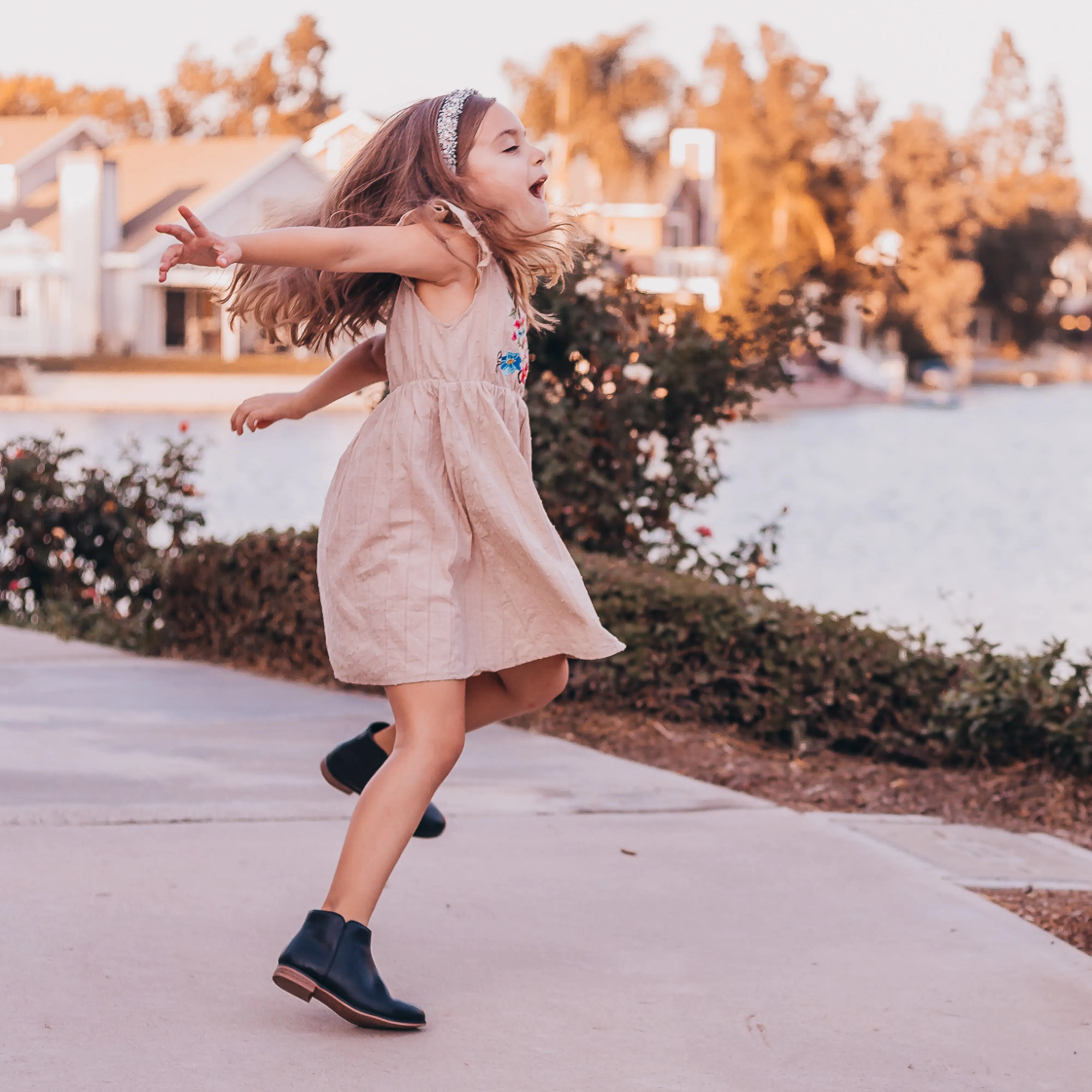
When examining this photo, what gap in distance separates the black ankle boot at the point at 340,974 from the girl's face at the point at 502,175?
4.27ft

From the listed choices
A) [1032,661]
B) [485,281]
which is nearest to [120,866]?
[485,281]

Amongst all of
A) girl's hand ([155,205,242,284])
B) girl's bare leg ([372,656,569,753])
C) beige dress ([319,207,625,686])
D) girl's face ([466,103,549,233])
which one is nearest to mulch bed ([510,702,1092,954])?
girl's bare leg ([372,656,569,753])

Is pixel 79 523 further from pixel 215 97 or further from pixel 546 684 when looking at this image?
pixel 215 97

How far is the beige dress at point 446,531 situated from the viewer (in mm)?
2900

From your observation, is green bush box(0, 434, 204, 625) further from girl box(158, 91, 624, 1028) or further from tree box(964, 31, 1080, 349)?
tree box(964, 31, 1080, 349)

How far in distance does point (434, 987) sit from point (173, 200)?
4396cm

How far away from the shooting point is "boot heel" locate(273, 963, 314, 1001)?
106 inches

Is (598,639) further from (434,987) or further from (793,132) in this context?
(793,132)

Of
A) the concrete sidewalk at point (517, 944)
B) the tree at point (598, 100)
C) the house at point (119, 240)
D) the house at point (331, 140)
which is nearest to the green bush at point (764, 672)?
the concrete sidewalk at point (517, 944)

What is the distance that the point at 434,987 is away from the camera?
3.05 meters

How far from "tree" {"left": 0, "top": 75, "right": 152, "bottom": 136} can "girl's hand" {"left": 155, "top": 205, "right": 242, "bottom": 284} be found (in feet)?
236

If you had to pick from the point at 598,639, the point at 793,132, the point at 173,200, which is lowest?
Answer: the point at 598,639

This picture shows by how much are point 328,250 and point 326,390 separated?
20.9 inches

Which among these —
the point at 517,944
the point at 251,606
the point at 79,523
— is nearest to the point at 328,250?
the point at 517,944
